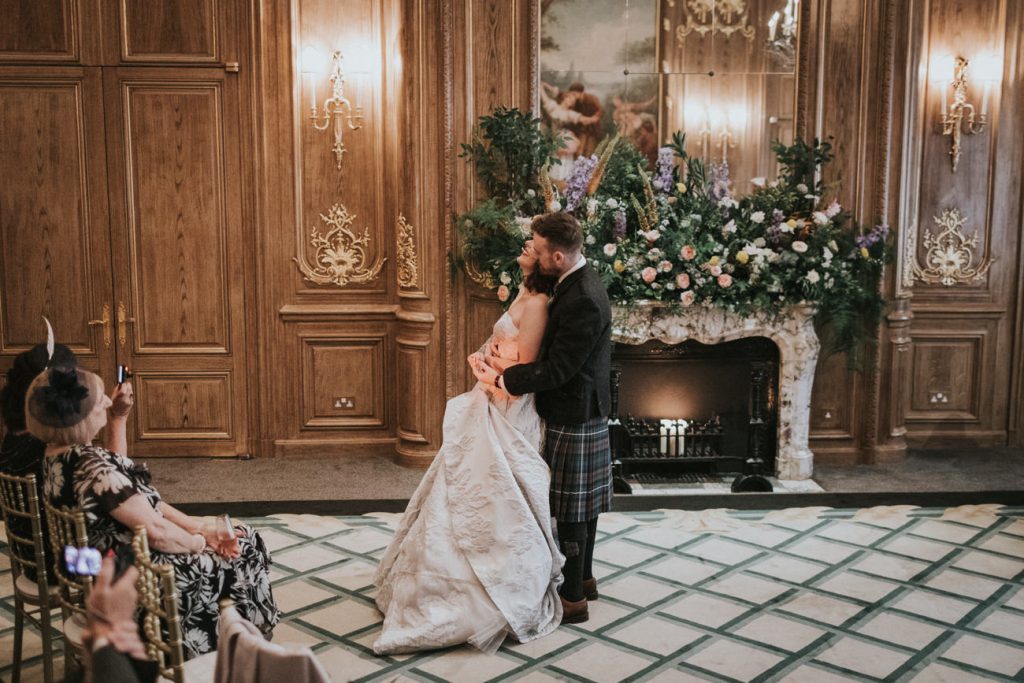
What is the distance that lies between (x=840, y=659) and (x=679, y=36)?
3.98m

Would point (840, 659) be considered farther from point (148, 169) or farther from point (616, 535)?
point (148, 169)

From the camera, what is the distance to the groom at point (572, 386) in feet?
12.9

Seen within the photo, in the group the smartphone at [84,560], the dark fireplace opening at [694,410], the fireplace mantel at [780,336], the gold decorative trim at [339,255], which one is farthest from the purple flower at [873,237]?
the smartphone at [84,560]

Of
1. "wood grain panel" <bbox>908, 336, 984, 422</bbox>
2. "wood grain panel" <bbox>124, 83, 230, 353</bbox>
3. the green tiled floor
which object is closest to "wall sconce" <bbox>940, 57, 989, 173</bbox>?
"wood grain panel" <bbox>908, 336, 984, 422</bbox>

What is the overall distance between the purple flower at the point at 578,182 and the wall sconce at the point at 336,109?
151 centimetres

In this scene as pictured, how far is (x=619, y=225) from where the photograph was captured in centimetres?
572

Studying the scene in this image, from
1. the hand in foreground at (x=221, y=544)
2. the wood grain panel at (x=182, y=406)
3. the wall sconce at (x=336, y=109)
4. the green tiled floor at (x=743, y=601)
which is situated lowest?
the green tiled floor at (x=743, y=601)

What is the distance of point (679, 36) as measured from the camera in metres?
6.26

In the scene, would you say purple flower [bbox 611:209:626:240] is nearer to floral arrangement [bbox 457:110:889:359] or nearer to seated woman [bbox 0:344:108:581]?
floral arrangement [bbox 457:110:889:359]

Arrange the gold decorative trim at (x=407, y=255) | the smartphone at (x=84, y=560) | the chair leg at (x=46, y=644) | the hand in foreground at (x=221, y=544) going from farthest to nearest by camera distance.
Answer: the gold decorative trim at (x=407, y=255) → the chair leg at (x=46, y=644) → the hand in foreground at (x=221, y=544) → the smartphone at (x=84, y=560)

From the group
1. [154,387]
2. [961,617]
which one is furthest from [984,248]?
[154,387]

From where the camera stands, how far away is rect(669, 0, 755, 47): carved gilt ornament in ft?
20.5

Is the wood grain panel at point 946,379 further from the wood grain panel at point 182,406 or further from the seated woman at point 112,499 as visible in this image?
the seated woman at point 112,499

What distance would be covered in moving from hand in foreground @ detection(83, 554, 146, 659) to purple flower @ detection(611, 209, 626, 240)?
4460 mm
